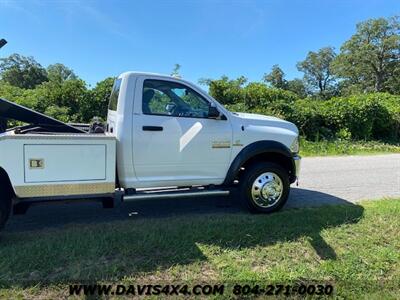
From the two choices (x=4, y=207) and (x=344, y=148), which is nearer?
(x=4, y=207)

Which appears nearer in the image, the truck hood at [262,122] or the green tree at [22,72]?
the truck hood at [262,122]

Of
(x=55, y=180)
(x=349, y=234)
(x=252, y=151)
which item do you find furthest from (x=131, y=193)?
(x=349, y=234)

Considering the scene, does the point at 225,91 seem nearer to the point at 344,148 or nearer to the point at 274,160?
the point at 344,148

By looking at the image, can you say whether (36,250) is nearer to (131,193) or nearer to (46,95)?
(131,193)

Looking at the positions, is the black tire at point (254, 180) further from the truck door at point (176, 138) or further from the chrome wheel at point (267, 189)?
the truck door at point (176, 138)

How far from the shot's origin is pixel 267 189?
5.89 meters

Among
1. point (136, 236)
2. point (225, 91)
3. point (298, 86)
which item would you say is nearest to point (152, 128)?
point (136, 236)

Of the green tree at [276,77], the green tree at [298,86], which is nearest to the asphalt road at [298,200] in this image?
the green tree at [276,77]

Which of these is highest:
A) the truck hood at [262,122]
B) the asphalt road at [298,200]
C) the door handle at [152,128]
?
the truck hood at [262,122]

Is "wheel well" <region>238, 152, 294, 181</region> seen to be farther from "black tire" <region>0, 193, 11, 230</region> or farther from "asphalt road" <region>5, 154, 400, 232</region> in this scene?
"black tire" <region>0, 193, 11, 230</region>

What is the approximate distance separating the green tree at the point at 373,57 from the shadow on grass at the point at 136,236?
58432 mm

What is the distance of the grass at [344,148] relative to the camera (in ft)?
45.8

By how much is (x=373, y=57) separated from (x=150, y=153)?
203 ft

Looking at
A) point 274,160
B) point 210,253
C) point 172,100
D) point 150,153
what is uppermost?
point 172,100
